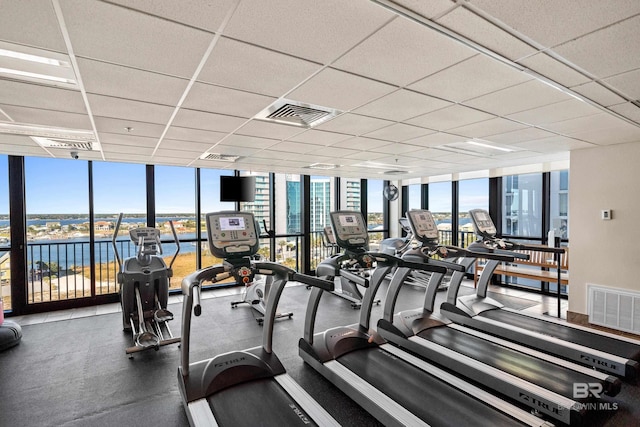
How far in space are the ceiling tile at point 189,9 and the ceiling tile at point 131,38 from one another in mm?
53

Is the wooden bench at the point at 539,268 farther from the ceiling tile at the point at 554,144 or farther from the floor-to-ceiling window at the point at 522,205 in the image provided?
the ceiling tile at the point at 554,144

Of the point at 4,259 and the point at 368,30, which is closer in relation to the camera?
the point at 368,30

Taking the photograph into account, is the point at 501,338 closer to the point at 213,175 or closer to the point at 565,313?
the point at 565,313

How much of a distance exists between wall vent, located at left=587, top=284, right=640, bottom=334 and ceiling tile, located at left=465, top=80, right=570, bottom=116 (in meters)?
3.08

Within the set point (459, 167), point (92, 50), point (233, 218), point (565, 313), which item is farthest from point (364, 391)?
point (459, 167)

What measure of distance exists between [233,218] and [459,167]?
5.00 metres

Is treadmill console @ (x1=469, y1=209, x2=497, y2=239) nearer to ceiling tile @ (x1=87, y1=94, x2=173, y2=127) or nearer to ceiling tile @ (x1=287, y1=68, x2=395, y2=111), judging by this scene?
ceiling tile @ (x1=287, y1=68, x2=395, y2=111)

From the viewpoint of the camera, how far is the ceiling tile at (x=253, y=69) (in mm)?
1804

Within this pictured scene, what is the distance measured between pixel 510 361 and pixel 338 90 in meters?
3.03

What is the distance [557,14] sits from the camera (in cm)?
144

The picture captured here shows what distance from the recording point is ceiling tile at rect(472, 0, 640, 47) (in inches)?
54.0

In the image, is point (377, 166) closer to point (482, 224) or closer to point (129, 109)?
point (482, 224)

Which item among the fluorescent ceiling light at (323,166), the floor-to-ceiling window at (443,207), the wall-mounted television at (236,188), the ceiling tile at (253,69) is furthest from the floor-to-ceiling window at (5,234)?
the floor-to-ceiling window at (443,207)

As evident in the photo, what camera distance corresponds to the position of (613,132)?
11.6ft
